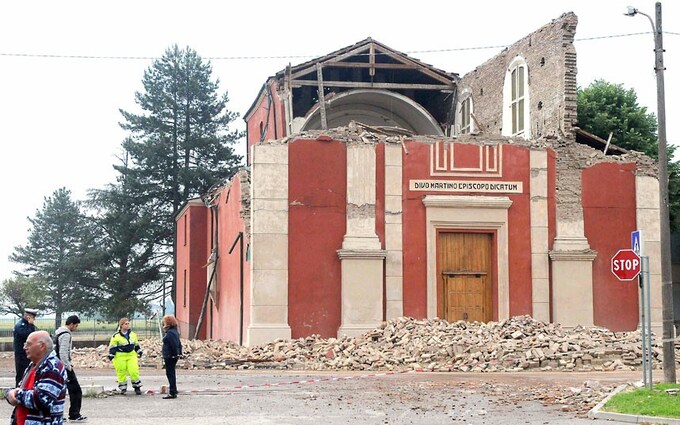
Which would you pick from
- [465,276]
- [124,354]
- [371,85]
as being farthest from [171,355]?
[371,85]

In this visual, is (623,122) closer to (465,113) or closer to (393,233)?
(465,113)

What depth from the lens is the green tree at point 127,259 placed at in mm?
62406

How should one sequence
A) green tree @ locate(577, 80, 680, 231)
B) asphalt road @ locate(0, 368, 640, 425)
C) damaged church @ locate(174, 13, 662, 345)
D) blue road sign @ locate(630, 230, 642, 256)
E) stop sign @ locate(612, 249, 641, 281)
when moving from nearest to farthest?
asphalt road @ locate(0, 368, 640, 425), blue road sign @ locate(630, 230, 642, 256), stop sign @ locate(612, 249, 641, 281), damaged church @ locate(174, 13, 662, 345), green tree @ locate(577, 80, 680, 231)

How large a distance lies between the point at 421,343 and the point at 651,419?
12280mm

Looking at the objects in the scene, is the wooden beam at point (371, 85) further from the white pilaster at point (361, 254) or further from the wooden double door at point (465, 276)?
the wooden double door at point (465, 276)

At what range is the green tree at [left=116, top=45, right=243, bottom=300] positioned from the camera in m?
63.4

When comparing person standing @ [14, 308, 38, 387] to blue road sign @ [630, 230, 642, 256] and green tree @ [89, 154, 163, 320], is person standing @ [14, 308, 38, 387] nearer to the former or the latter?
blue road sign @ [630, 230, 642, 256]

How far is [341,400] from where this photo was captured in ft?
58.9

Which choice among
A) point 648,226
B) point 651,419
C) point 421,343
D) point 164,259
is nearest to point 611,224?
point 648,226

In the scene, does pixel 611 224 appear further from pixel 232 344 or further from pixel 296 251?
pixel 232 344

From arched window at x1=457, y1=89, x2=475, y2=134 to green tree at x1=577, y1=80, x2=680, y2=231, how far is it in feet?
18.9

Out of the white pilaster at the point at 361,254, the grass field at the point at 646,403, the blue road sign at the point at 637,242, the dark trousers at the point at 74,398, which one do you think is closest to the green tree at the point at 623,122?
the white pilaster at the point at 361,254

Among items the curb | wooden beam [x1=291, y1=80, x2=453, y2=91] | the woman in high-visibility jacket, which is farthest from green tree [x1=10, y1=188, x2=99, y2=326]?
the curb

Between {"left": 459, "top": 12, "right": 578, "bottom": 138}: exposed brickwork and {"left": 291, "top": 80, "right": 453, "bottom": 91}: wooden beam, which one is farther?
{"left": 291, "top": 80, "right": 453, "bottom": 91}: wooden beam
